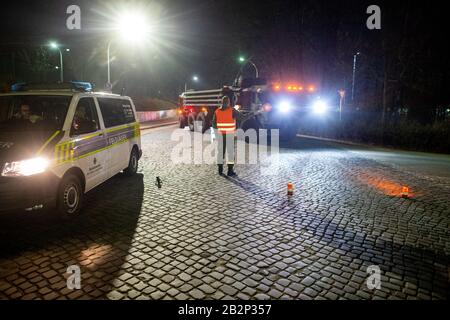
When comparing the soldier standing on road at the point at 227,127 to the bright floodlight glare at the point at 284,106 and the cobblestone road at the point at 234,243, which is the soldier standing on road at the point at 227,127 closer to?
the cobblestone road at the point at 234,243

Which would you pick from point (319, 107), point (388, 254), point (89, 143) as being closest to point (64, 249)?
point (89, 143)

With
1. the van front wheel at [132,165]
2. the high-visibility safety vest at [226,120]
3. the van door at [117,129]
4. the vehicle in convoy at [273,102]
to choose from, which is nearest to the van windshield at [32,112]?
the van door at [117,129]

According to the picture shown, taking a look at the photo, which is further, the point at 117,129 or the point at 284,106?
the point at 284,106

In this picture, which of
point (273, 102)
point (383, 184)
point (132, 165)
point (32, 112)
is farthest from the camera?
point (273, 102)

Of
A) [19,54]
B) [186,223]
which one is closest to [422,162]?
[186,223]

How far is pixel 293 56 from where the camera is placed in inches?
1112

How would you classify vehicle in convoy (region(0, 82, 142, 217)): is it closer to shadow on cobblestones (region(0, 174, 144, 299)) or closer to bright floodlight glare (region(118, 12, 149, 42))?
shadow on cobblestones (region(0, 174, 144, 299))

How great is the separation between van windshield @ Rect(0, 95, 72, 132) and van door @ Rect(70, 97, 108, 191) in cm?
25

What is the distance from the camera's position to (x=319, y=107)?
59.6 ft

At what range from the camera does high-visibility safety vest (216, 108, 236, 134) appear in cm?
922

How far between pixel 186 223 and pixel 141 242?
3.09ft

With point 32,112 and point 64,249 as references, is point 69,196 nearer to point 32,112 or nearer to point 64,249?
point 64,249

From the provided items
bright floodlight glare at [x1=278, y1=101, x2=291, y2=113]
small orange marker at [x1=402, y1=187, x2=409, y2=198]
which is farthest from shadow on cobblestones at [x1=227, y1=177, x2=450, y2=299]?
bright floodlight glare at [x1=278, y1=101, x2=291, y2=113]

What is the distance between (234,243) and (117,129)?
418cm
